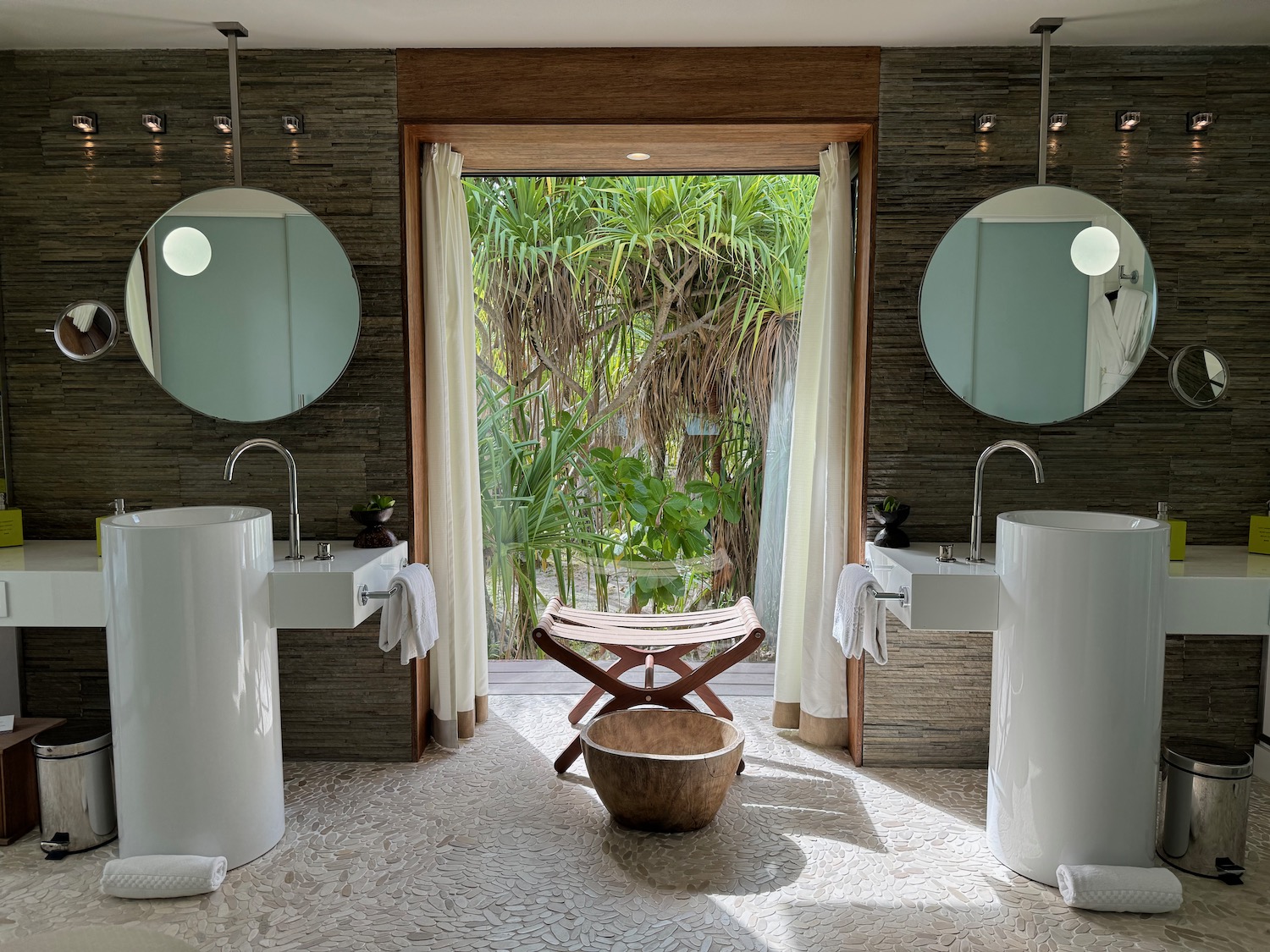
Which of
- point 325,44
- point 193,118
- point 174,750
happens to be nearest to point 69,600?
point 174,750

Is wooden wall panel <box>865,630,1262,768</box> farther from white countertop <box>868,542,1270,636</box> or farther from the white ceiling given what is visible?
the white ceiling

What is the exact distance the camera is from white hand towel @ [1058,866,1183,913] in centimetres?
223

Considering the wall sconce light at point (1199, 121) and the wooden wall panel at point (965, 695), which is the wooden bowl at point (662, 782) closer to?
the wooden wall panel at point (965, 695)

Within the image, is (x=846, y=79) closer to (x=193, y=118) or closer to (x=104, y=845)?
(x=193, y=118)

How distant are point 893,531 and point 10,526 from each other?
2936 millimetres

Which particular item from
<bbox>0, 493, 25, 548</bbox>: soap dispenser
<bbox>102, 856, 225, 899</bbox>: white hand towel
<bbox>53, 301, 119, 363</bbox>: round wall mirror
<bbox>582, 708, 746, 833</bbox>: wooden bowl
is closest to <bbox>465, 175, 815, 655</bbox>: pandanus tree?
<bbox>53, 301, 119, 363</bbox>: round wall mirror

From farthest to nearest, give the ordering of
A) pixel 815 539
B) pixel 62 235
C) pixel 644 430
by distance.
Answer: pixel 644 430
pixel 815 539
pixel 62 235

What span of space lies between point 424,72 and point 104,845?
101 inches

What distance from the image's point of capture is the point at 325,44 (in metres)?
2.93

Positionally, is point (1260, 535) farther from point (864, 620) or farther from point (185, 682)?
point (185, 682)

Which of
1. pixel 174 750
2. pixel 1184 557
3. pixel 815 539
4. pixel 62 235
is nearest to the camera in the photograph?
pixel 174 750

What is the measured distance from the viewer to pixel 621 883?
238cm

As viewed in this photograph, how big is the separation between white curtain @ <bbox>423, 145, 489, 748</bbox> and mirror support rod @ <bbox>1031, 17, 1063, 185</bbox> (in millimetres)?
1970

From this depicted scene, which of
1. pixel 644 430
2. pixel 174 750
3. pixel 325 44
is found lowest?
pixel 174 750
